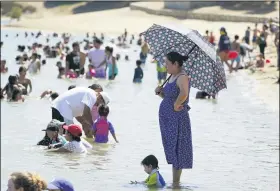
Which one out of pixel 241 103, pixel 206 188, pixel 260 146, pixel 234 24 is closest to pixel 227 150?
pixel 260 146

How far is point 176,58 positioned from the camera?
9.34 metres

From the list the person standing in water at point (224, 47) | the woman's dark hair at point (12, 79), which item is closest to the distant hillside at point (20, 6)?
the person standing in water at point (224, 47)

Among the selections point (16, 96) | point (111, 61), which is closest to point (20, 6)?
point (111, 61)

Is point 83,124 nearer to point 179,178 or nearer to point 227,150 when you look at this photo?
point 227,150

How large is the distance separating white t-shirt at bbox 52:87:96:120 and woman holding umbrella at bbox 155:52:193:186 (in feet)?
9.81

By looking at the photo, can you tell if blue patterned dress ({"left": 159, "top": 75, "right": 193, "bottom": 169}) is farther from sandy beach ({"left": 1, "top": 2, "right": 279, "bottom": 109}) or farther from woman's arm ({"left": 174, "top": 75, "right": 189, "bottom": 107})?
sandy beach ({"left": 1, "top": 2, "right": 279, "bottom": 109})

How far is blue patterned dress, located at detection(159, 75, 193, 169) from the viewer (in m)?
9.40

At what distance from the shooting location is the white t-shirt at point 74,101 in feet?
40.5

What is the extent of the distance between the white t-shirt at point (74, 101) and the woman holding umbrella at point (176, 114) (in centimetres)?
299

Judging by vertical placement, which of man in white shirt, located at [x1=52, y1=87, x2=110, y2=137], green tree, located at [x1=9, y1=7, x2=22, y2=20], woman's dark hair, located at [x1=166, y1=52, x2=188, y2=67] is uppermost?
woman's dark hair, located at [x1=166, y1=52, x2=188, y2=67]

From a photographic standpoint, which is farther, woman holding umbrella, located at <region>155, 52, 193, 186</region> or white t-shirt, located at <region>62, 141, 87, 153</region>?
white t-shirt, located at <region>62, 141, 87, 153</region>

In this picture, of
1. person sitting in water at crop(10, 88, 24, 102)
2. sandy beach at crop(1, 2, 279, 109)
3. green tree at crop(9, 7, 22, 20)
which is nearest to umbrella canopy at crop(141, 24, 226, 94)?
person sitting in water at crop(10, 88, 24, 102)

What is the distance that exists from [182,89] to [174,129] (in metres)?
0.41

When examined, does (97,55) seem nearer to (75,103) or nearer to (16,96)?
(16,96)
